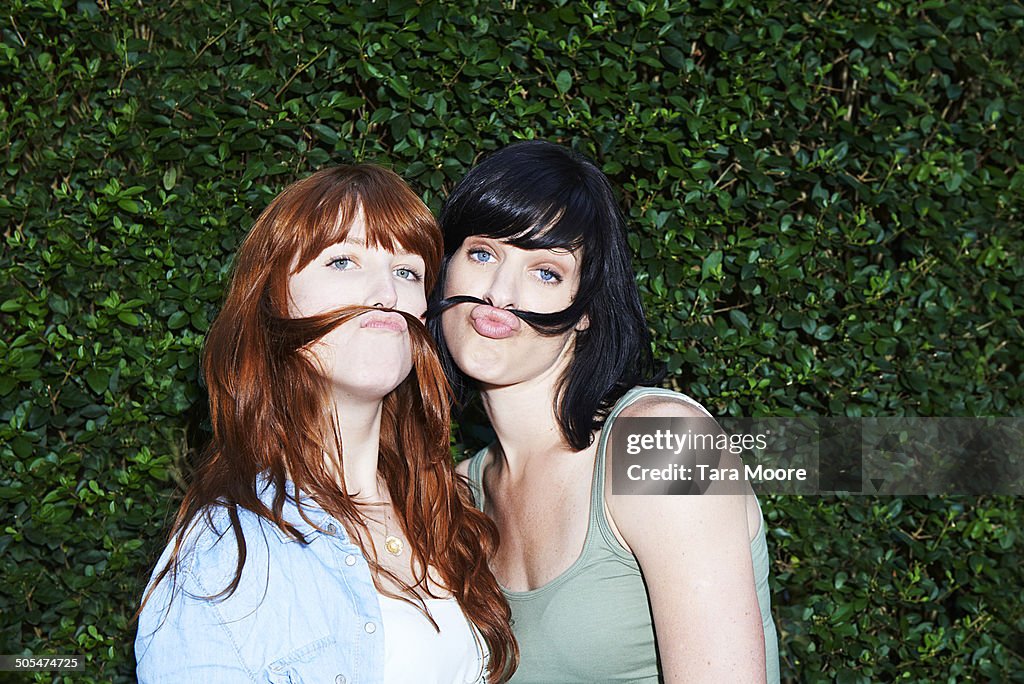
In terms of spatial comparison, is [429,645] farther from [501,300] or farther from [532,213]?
[532,213]

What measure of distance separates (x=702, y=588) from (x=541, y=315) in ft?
2.30

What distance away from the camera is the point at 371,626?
1900 millimetres

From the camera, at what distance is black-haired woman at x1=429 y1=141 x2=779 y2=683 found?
6.91ft

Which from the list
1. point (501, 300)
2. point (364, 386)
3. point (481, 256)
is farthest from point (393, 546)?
point (481, 256)

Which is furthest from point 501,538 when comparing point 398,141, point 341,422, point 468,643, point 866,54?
point 866,54

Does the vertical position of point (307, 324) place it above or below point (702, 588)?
above

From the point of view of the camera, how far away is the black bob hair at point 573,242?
231cm

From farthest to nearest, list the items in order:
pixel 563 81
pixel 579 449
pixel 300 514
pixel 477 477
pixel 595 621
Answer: pixel 563 81 < pixel 477 477 < pixel 579 449 < pixel 595 621 < pixel 300 514

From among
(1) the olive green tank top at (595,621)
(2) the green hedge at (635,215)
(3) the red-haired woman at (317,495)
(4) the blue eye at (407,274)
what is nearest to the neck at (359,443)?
(3) the red-haired woman at (317,495)

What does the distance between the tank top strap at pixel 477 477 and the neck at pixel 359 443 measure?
56 centimetres

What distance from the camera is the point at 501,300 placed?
2.28m

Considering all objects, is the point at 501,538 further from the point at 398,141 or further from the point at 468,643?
the point at 398,141

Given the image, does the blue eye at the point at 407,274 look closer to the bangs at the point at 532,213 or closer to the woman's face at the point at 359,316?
the woman's face at the point at 359,316

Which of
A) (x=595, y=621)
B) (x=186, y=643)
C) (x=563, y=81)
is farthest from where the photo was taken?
(x=563, y=81)
